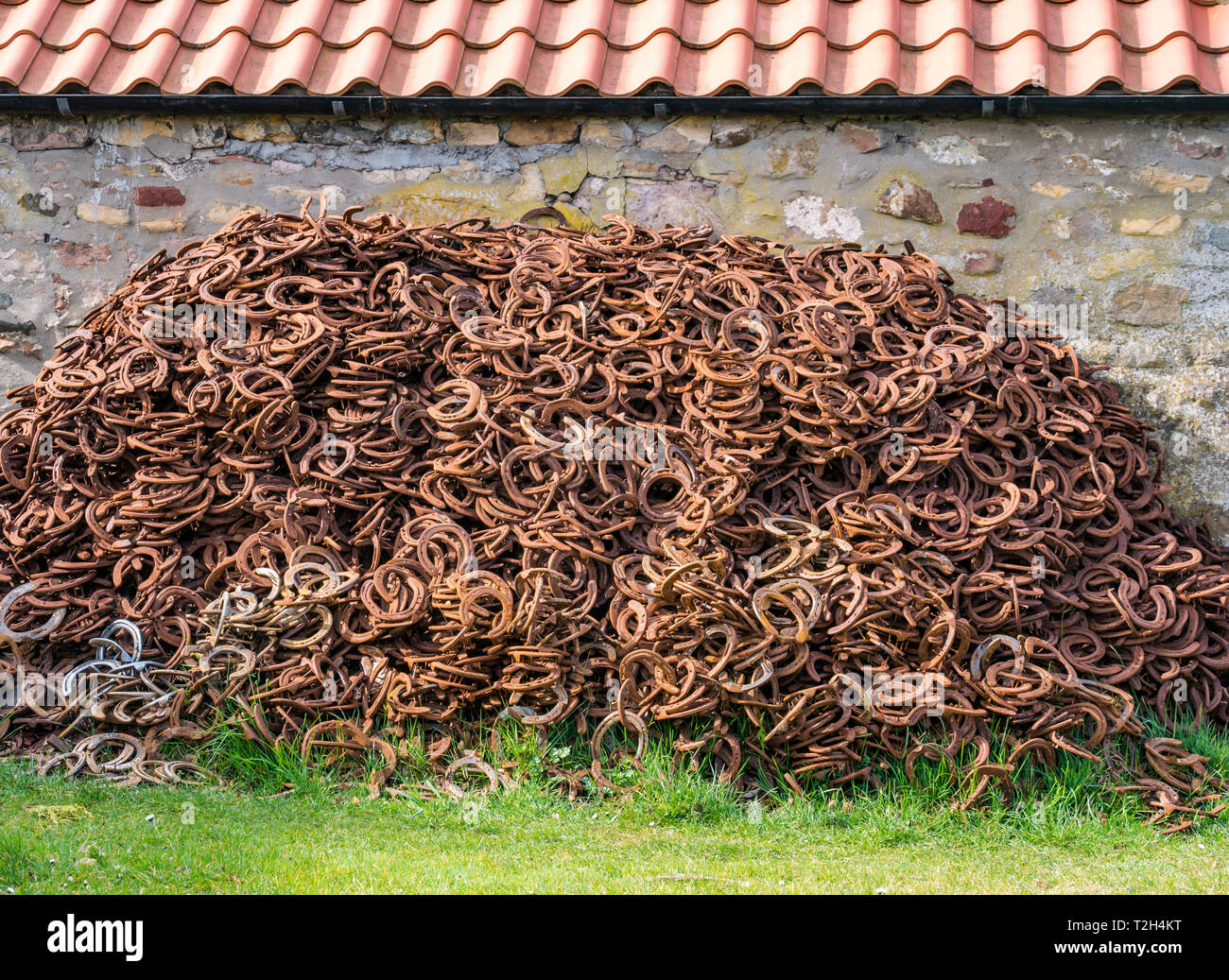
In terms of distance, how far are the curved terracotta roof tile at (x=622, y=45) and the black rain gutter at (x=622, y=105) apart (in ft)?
0.19

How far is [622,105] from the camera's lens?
18.4 feet

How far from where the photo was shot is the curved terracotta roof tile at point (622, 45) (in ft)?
18.1

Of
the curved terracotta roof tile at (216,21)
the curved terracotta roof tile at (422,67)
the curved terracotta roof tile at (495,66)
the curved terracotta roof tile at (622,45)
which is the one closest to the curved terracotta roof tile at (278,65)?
the curved terracotta roof tile at (622,45)

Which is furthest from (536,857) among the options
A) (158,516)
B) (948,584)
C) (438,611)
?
(158,516)

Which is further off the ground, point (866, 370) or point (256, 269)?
point (256, 269)

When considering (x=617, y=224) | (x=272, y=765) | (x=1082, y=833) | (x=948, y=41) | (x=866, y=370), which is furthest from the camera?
(x=948, y=41)

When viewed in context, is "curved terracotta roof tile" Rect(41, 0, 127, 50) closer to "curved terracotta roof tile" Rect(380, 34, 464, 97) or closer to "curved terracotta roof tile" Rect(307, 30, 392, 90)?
"curved terracotta roof tile" Rect(307, 30, 392, 90)

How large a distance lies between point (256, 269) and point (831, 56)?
2974mm

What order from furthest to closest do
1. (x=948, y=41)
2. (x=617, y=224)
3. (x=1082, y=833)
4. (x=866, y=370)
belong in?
(x=948, y=41)
(x=617, y=224)
(x=866, y=370)
(x=1082, y=833)

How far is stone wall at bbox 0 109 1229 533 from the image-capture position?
5379 millimetres

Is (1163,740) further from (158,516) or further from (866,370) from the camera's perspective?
(158,516)

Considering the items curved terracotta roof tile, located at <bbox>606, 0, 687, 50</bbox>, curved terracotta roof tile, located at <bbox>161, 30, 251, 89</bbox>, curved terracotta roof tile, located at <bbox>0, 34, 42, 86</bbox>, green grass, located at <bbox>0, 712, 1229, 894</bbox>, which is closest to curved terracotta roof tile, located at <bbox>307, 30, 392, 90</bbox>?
curved terracotta roof tile, located at <bbox>161, 30, 251, 89</bbox>

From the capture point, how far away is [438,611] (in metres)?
4.14

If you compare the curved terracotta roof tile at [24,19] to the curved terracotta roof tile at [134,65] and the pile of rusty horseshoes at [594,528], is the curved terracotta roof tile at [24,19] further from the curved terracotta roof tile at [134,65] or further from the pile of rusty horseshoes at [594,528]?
the pile of rusty horseshoes at [594,528]
